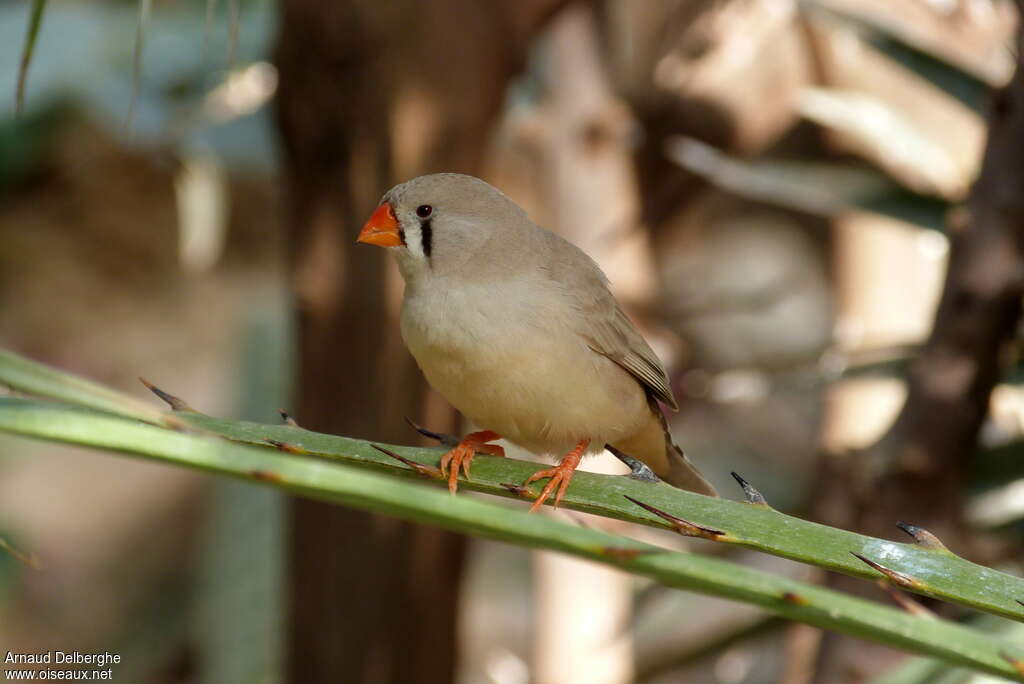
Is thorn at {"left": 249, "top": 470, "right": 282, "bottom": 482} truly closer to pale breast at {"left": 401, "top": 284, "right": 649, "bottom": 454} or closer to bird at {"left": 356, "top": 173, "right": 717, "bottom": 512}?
bird at {"left": 356, "top": 173, "right": 717, "bottom": 512}

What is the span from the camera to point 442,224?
2.36 meters

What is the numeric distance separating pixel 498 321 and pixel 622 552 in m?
1.15

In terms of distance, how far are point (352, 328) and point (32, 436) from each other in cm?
280

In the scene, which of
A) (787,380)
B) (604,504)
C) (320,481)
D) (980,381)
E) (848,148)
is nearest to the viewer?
(320,481)

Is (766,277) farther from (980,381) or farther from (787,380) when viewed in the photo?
(980,381)

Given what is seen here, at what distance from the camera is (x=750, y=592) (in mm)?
1189

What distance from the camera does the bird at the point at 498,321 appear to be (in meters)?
2.26

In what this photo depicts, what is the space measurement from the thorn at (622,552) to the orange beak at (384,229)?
124 centimetres

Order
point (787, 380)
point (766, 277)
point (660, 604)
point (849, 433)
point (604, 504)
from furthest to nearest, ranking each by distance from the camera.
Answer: point (766, 277) → point (849, 433) → point (660, 604) → point (787, 380) → point (604, 504)

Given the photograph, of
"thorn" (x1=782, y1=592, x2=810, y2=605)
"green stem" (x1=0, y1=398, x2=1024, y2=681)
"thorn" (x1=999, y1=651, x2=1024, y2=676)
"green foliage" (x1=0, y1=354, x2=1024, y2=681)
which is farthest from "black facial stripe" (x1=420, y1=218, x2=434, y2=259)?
"thorn" (x1=999, y1=651, x2=1024, y2=676)

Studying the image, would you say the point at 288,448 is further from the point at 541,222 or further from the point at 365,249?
the point at 541,222

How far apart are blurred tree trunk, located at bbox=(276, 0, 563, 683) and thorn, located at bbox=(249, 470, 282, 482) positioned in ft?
9.07

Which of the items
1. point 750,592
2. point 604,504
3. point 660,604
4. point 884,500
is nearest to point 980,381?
point 884,500

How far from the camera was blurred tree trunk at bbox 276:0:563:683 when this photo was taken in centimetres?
384
